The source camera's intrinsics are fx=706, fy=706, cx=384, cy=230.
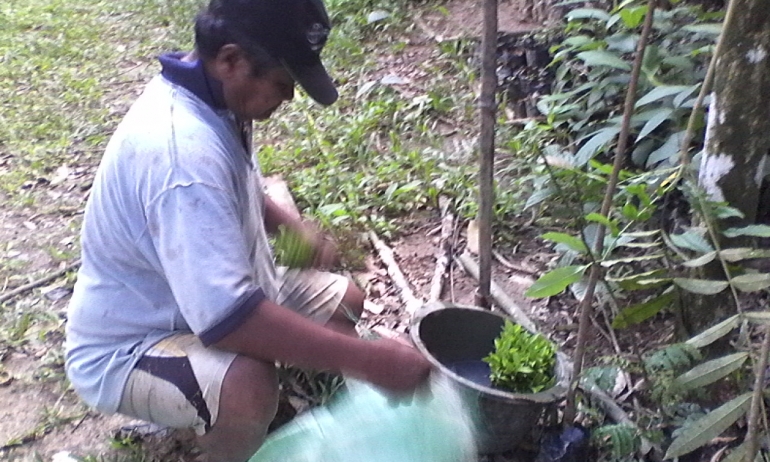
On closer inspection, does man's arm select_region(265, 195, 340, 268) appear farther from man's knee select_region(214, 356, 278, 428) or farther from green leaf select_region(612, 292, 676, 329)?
green leaf select_region(612, 292, 676, 329)

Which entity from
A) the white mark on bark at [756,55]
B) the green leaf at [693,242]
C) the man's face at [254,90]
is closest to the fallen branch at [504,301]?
the green leaf at [693,242]

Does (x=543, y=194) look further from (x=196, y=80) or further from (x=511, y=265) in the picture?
(x=196, y=80)

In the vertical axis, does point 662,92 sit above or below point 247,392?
above

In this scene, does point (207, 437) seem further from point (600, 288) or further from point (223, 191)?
point (600, 288)

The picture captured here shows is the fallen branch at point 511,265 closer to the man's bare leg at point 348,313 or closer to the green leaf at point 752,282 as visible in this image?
the man's bare leg at point 348,313

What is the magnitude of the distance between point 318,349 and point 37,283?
1.85 metres

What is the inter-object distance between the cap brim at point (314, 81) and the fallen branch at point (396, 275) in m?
1.03

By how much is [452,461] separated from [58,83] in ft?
14.7

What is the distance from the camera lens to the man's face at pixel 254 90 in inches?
61.7

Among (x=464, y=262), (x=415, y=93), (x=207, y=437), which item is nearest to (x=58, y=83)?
(x=415, y=93)

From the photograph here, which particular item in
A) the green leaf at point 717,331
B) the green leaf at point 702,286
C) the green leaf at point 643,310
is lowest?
the green leaf at point 643,310

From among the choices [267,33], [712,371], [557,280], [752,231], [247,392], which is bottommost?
[247,392]

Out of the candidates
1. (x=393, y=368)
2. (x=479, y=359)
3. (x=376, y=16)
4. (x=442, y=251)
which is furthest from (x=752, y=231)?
(x=376, y=16)

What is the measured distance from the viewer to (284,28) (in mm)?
1521
